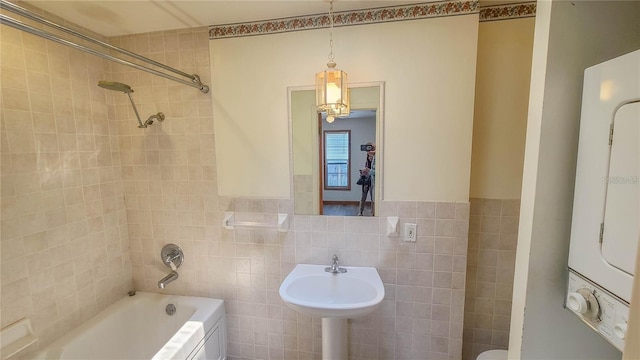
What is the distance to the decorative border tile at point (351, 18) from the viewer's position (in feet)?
4.57

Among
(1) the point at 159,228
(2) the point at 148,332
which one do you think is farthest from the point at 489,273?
(2) the point at 148,332

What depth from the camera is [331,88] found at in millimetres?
1379

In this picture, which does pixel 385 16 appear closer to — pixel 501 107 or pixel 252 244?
pixel 501 107

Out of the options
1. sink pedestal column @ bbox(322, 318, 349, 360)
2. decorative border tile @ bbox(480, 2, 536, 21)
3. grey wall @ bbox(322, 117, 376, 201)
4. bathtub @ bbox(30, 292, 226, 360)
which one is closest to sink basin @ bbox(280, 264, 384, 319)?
sink pedestal column @ bbox(322, 318, 349, 360)

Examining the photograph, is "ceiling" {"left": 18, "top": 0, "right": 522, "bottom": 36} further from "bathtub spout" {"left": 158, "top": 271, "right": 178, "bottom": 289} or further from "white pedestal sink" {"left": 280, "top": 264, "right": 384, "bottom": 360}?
"bathtub spout" {"left": 158, "top": 271, "right": 178, "bottom": 289}

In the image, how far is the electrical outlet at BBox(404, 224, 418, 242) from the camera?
1.55 m

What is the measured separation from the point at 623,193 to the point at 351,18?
143 centimetres

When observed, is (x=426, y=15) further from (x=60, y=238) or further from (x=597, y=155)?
(x=60, y=238)

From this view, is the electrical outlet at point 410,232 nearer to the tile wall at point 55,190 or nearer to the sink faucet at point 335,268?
the sink faucet at point 335,268

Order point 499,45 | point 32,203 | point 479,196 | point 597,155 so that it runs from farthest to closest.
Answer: point 479,196, point 499,45, point 32,203, point 597,155

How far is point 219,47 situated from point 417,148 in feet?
4.66

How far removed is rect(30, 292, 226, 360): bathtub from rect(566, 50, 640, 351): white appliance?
6.02 ft

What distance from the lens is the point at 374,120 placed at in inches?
60.4

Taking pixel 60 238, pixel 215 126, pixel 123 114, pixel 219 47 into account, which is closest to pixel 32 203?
pixel 60 238
